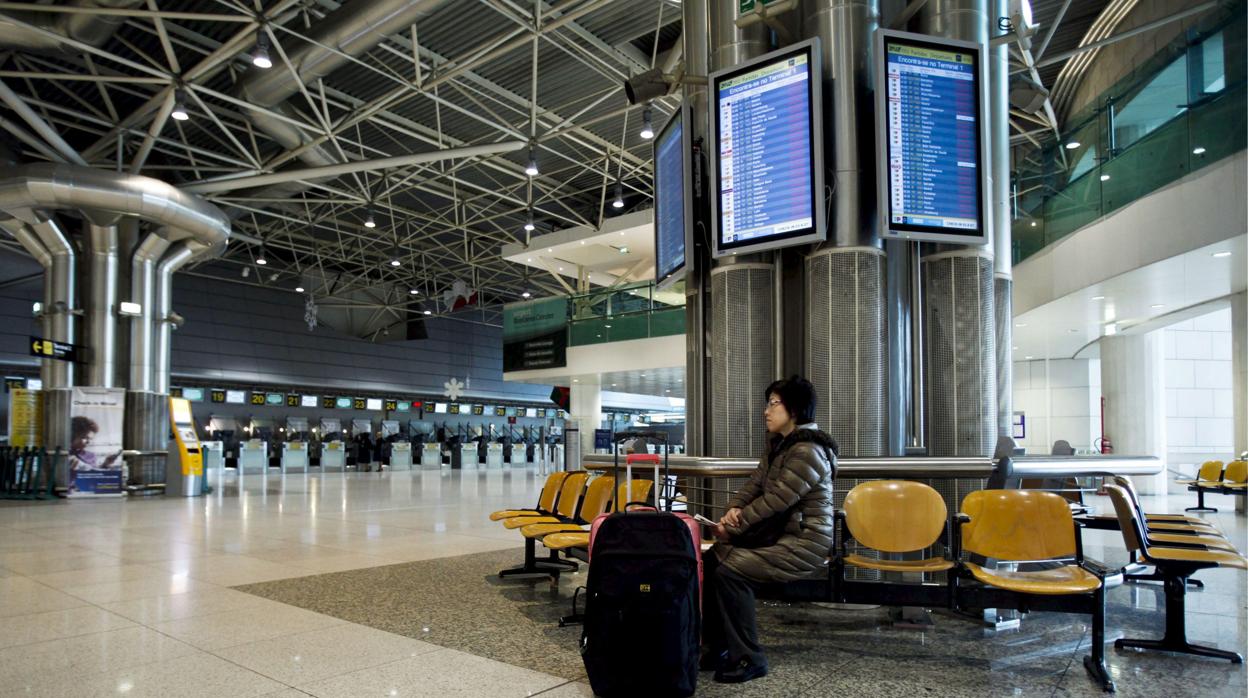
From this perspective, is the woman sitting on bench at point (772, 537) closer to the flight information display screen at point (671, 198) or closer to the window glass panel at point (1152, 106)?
the flight information display screen at point (671, 198)

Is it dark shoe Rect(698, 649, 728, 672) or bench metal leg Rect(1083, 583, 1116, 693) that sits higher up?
bench metal leg Rect(1083, 583, 1116, 693)

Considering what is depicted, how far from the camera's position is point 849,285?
4480 mm

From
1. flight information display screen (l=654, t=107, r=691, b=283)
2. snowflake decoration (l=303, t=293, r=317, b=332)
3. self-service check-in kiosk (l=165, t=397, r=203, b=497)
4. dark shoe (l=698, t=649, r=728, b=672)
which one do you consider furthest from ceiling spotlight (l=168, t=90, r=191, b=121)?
snowflake decoration (l=303, t=293, r=317, b=332)

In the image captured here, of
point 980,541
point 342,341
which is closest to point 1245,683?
point 980,541

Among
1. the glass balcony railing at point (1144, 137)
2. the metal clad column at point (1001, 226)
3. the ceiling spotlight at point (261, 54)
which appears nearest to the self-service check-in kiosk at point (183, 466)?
the ceiling spotlight at point (261, 54)

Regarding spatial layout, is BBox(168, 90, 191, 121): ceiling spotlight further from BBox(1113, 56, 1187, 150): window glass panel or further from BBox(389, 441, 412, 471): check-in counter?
BBox(389, 441, 412, 471): check-in counter

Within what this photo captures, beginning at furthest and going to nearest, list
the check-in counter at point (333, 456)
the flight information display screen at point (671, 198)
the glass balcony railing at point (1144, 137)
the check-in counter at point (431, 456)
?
1. the check-in counter at point (431, 456)
2. the check-in counter at point (333, 456)
3. the glass balcony railing at point (1144, 137)
4. the flight information display screen at point (671, 198)

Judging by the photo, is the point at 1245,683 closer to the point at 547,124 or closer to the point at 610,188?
the point at 547,124

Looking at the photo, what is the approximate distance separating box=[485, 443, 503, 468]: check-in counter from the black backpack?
29.7 meters

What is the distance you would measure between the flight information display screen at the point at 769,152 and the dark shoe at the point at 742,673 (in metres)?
2.28

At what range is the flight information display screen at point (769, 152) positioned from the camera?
14.3ft

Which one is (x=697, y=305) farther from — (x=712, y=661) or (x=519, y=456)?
(x=519, y=456)

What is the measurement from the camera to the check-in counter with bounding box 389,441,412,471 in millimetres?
29031

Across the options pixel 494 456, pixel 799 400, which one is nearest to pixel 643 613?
pixel 799 400
